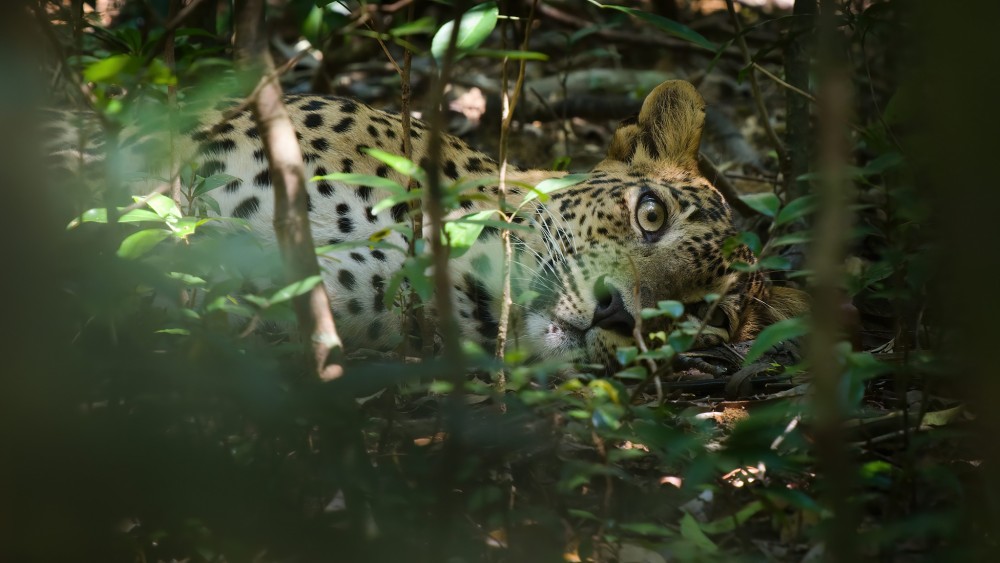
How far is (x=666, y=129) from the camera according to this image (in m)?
4.81

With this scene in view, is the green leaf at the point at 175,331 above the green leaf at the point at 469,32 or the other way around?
the other way around

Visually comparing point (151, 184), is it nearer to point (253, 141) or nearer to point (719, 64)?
point (253, 141)

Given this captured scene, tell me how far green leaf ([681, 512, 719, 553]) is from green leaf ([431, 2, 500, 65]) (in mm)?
1426

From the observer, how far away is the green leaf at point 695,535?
230 cm

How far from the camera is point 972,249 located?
144cm

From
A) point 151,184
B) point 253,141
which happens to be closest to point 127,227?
point 151,184

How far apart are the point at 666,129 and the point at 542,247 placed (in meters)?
1.13

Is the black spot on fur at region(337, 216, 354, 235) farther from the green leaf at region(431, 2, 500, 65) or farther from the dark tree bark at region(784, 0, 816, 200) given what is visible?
the dark tree bark at region(784, 0, 816, 200)

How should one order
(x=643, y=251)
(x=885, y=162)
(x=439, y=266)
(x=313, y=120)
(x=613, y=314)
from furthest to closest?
(x=313, y=120)
(x=643, y=251)
(x=613, y=314)
(x=885, y=162)
(x=439, y=266)

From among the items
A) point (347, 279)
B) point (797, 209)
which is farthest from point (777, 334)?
point (347, 279)

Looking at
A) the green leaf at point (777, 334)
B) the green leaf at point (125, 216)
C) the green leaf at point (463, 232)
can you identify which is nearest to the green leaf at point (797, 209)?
the green leaf at point (777, 334)

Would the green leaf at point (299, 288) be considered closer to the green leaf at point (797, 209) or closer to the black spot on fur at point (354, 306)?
the green leaf at point (797, 209)

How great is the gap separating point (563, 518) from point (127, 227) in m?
1.76

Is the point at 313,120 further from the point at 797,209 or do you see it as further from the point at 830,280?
the point at 830,280
